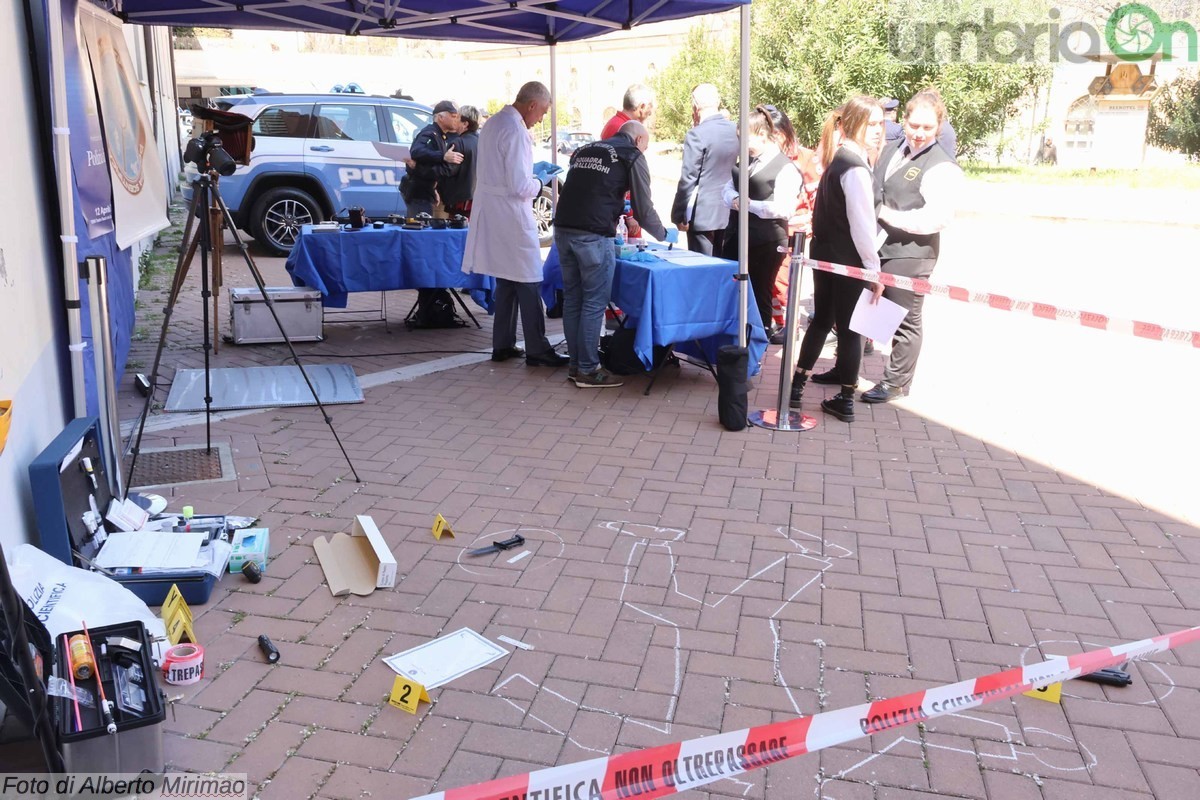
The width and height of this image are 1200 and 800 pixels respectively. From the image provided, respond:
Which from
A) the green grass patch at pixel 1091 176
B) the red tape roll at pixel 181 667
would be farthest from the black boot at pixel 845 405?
the green grass patch at pixel 1091 176

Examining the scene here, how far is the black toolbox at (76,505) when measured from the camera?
10.7 feet

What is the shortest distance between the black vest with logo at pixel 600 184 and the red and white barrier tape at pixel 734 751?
408 cm

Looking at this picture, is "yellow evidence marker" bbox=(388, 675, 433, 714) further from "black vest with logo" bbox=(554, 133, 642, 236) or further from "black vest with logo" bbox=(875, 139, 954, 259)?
Result: "black vest with logo" bbox=(875, 139, 954, 259)

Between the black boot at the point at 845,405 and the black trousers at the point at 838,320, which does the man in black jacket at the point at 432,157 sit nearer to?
the black trousers at the point at 838,320

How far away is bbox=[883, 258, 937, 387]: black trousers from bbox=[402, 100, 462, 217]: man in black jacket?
415cm

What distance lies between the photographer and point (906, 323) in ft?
19.9

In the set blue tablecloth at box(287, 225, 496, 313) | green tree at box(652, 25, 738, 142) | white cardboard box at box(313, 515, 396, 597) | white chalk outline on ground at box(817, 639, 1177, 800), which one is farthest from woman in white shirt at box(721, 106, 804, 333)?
green tree at box(652, 25, 738, 142)

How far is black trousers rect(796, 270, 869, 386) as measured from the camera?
5.54 meters

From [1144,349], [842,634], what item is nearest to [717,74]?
[1144,349]

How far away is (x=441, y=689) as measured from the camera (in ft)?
10.0

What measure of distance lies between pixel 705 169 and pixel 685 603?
14.1 feet

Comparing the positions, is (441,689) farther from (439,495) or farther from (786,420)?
(786,420)

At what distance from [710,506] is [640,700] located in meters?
1.65

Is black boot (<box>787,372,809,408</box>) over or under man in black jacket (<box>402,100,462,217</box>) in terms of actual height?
under
